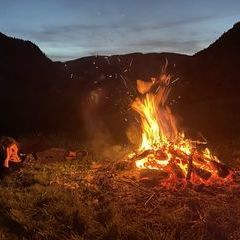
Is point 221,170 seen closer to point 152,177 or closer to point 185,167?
point 185,167

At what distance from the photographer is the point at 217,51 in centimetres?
4178

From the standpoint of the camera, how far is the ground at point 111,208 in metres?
6.39

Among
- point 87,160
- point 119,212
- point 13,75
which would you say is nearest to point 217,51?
point 13,75

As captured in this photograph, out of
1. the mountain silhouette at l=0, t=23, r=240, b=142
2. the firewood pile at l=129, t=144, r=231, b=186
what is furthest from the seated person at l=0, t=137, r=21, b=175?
the mountain silhouette at l=0, t=23, r=240, b=142

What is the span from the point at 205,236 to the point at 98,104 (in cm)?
2024

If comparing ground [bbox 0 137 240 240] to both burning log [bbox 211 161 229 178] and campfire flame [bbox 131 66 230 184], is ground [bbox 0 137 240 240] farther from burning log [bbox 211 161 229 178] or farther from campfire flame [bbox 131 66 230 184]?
campfire flame [bbox 131 66 230 184]

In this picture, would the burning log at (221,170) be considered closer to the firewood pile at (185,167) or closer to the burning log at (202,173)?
the firewood pile at (185,167)

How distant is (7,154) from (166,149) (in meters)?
3.72

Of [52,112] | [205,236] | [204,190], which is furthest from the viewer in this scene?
[52,112]

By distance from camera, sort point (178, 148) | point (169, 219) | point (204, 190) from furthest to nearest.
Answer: point (178, 148) < point (204, 190) < point (169, 219)

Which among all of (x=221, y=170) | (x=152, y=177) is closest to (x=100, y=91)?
(x=152, y=177)

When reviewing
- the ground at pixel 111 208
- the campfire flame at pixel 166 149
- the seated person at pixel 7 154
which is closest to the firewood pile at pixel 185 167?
the campfire flame at pixel 166 149

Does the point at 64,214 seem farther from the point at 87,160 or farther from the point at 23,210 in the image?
the point at 87,160

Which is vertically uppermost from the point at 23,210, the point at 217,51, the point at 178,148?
the point at 217,51
